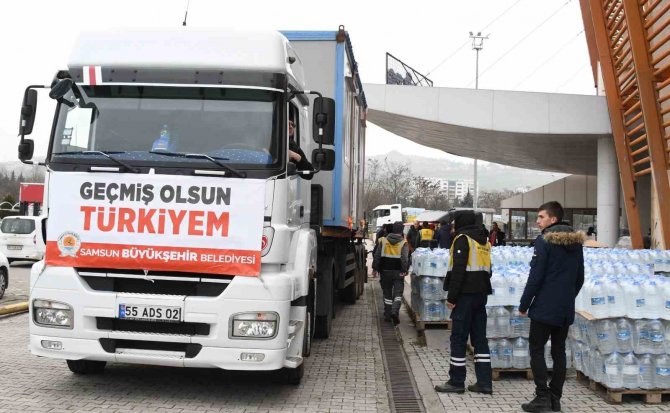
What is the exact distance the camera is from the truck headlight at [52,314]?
17.9 ft

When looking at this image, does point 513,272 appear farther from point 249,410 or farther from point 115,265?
point 115,265

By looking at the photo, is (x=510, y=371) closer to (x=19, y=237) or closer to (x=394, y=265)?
(x=394, y=265)

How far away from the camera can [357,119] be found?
37.9 feet

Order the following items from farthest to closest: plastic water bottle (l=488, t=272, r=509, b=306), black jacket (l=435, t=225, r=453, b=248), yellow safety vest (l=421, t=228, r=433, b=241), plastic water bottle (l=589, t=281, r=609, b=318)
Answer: yellow safety vest (l=421, t=228, r=433, b=241), black jacket (l=435, t=225, r=453, b=248), plastic water bottle (l=488, t=272, r=509, b=306), plastic water bottle (l=589, t=281, r=609, b=318)

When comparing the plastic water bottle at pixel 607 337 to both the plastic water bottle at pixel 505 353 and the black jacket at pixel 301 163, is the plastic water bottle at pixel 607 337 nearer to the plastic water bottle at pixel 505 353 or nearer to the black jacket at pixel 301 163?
the plastic water bottle at pixel 505 353

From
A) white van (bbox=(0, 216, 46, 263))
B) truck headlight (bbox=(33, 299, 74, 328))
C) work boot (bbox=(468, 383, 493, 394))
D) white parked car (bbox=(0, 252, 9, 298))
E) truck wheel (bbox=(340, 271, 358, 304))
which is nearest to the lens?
truck headlight (bbox=(33, 299, 74, 328))

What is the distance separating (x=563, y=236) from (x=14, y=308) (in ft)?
30.3

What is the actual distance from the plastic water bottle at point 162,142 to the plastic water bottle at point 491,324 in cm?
380

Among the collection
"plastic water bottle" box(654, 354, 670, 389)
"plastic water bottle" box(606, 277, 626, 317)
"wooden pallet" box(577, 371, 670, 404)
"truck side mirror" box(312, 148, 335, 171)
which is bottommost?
"wooden pallet" box(577, 371, 670, 404)

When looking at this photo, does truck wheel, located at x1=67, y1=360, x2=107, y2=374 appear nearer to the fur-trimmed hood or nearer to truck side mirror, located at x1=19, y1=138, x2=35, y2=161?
truck side mirror, located at x1=19, y1=138, x2=35, y2=161

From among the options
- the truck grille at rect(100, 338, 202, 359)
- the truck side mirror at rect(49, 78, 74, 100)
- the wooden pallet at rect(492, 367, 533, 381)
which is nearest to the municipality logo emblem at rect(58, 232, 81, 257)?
the truck grille at rect(100, 338, 202, 359)

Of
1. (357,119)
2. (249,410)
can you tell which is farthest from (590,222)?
(249,410)

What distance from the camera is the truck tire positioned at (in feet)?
28.4

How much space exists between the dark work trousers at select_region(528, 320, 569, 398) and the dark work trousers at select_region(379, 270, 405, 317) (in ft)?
17.0
